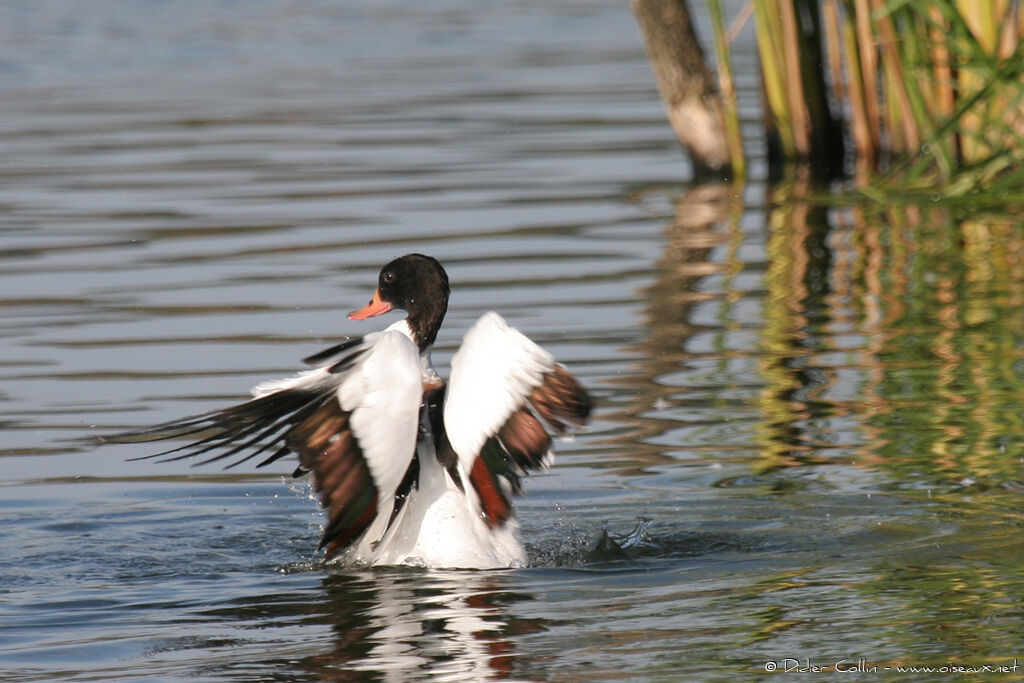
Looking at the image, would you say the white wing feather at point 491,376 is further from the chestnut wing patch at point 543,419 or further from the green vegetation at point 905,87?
the green vegetation at point 905,87

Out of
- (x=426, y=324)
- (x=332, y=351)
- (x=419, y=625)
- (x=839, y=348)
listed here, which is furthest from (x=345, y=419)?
(x=839, y=348)

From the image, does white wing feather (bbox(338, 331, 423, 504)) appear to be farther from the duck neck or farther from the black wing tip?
the duck neck

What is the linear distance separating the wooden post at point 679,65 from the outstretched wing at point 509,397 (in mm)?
7874

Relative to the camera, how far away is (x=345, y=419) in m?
4.86

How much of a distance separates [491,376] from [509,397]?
0.08 meters

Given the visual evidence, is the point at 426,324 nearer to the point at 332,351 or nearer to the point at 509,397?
the point at 509,397

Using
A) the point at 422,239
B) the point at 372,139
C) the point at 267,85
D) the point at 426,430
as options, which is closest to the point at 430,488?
the point at 426,430

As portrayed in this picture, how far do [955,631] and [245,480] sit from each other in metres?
2.92

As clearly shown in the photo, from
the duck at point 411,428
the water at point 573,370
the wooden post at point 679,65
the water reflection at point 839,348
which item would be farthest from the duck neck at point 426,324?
the wooden post at point 679,65

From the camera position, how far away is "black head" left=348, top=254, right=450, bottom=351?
19.1 feet

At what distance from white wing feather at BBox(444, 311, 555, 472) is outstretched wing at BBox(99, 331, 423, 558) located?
0.15m

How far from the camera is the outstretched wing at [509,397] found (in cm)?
486

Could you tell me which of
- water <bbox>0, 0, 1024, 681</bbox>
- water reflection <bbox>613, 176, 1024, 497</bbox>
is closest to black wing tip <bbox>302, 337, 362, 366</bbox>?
water <bbox>0, 0, 1024, 681</bbox>

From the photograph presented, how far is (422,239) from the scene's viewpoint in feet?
35.4
